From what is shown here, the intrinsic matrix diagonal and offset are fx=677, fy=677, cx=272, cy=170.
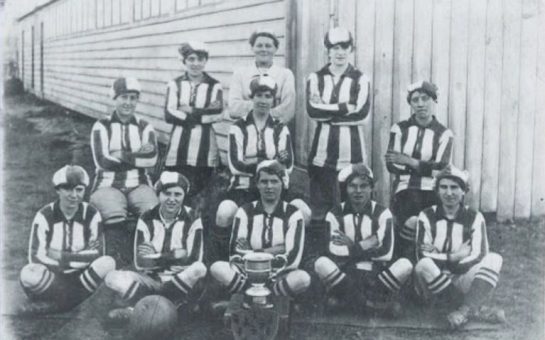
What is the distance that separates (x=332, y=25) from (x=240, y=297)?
2.62 meters

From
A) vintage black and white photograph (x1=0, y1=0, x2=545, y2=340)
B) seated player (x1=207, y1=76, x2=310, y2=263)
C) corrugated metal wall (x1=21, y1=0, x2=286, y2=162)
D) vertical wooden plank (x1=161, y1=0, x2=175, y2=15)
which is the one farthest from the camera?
vertical wooden plank (x1=161, y1=0, x2=175, y2=15)

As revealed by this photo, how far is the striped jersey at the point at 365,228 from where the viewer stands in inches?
153

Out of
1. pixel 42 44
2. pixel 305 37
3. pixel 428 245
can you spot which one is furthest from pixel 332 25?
pixel 42 44

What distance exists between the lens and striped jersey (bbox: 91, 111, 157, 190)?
446 cm

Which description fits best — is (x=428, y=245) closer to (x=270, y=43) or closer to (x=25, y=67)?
(x=270, y=43)

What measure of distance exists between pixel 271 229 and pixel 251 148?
630mm

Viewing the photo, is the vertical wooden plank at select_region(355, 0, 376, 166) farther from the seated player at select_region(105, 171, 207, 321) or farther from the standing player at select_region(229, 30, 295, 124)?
the seated player at select_region(105, 171, 207, 321)

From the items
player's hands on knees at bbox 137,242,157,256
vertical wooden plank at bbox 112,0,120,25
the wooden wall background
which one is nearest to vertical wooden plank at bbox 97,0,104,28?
vertical wooden plank at bbox 112,0,120,25

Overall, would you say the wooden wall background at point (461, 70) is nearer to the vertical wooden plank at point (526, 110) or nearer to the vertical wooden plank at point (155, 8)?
the vertical wooden plank at point (526, 110)

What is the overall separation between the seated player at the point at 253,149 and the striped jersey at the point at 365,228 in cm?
34

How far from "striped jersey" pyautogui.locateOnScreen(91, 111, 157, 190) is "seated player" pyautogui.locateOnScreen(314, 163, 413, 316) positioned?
1.37m

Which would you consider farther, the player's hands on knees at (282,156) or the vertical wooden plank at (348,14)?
the vertical wooden plank at (348,14)

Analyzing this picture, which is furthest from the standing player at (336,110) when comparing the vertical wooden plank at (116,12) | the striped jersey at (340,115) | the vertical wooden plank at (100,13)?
the vertical wooden plank at (100,13)

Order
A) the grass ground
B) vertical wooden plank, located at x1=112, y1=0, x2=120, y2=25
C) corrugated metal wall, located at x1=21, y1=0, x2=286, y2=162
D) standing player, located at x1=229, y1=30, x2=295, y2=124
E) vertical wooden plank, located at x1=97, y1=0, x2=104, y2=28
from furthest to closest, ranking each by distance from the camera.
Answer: vertical wooden plank, located at x1=97, y1=0, x2=104, y2=28, vertical wooden plank, located at x1=112, y1=0, x2=120, y2=25, corrugated metal wall, located at x1=21, y1=0, x2=286, y2=162, standing player, located at x1=229, y1=30, x2=295, y2=124, the grass ground
